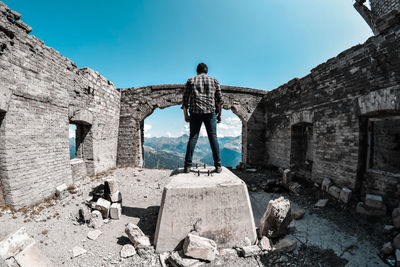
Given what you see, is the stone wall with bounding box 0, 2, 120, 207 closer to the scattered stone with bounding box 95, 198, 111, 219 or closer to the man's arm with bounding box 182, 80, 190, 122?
the scattered stone with bounding box 95, 198, 111, 219

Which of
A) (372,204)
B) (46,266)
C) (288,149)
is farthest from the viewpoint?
(288,149)

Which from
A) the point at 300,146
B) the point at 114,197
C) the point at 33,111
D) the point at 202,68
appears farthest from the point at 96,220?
the point at 300,146

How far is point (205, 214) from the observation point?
7.62ft

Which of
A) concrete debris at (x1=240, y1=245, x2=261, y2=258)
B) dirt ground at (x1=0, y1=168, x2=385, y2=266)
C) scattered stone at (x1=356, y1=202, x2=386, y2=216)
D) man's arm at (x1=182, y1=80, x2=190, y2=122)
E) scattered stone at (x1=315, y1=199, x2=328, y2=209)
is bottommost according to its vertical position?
dirt ground at (x1=0, y1=168, x2=385, y2=266)

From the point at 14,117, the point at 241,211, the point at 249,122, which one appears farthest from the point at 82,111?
the point at 249,122

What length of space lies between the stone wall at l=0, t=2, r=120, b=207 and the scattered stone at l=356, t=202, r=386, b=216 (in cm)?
732

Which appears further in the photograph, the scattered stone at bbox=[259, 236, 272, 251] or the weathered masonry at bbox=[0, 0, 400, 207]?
the weathered masonry at bbox=[0, 0, 400, 207]

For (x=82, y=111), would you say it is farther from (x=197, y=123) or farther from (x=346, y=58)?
(x=346, y=58)

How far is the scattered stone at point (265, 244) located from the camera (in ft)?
7.70

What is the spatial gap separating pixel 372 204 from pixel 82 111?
26.2 feet

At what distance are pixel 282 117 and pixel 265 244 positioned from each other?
5.78m

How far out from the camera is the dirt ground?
226cm

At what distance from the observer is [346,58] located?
4348mm

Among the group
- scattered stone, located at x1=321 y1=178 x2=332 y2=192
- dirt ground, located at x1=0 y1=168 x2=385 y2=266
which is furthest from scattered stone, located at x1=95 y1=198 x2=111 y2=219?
scattered stone, located at x1=321 y1=178 x2=332 y2=192
